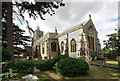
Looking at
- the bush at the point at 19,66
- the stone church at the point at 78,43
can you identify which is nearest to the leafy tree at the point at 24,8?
the bush at the point at 19,66

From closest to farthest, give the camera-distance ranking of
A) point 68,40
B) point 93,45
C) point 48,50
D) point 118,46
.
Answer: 1. point 118,46
2. point 93,45
3. point 68,40
4. point 48,50

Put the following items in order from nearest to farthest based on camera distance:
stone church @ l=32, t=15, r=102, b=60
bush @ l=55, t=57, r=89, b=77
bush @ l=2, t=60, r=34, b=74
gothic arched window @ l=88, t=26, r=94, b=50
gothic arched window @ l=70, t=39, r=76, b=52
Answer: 1. bush @ l=2, t=60, r=34, b=74
2. bush @ l=55, t=57, r=89, b=77
3. stone church @ l=32, t=15, r=102, b=60
4. gothic arched window @ l=88, t=26, r=94, b=50
5. gothic arched window @ l=70, t=39, r=76, b=52

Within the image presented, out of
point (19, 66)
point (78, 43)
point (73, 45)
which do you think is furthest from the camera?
point (73, 45)

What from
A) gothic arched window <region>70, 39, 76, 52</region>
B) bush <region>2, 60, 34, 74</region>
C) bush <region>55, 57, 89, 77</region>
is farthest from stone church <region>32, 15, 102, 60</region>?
bush <region>2, 60, 34, 74</region>

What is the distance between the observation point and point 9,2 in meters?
9.50

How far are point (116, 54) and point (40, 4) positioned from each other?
8.92 meters

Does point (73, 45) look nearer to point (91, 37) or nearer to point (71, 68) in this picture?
point (91, 37)

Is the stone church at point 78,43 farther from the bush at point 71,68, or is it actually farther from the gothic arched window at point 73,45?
the bush at point 71,68

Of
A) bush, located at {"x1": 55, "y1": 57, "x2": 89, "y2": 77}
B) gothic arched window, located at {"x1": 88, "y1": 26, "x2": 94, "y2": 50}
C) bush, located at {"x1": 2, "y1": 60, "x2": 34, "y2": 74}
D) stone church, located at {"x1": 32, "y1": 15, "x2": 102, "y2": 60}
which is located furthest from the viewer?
gothic arched window, located at {"x1": 88, "y1": 26, "x2": 94, "y2": 50}

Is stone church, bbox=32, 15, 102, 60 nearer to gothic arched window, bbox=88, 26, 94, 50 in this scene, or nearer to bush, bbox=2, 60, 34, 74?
gothic arched window, bbox=88, 26, 94, 50

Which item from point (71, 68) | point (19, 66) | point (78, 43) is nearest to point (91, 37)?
point (78, 43)

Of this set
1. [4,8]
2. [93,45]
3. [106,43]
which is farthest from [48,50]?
[106,43]

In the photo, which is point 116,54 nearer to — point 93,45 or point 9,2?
point 9,2

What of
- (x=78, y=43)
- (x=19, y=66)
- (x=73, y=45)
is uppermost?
(x=78, y=43)
